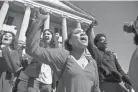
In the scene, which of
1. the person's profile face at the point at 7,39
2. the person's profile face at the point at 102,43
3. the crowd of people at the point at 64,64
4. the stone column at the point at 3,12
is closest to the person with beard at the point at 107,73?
the crowd of people at the point at 64,64

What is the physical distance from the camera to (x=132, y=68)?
194 centimetres

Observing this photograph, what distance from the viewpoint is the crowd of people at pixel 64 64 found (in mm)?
2117

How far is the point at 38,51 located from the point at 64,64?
45cm

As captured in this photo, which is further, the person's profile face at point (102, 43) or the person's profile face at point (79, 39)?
the person's profile face at point (102, 43)


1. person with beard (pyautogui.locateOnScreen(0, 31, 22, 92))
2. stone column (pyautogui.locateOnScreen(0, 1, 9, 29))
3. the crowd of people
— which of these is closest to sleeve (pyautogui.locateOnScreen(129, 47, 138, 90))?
the crowd of people

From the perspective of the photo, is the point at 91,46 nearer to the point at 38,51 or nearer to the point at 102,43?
the point at 102,43

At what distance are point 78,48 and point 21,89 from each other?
1.79 metres

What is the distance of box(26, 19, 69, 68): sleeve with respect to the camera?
2.01 meters

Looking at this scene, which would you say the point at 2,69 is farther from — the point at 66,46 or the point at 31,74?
the point at 66,46

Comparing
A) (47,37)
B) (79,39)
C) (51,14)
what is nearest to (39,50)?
(79,39)

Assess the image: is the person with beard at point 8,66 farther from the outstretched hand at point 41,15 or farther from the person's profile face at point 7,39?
the outstretched hand at point 41,15

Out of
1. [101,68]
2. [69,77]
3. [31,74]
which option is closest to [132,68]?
[69,77]

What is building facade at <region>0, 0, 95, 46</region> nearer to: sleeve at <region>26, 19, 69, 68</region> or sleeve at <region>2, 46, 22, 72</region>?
sleeve at <region>2, 46, 22, 72</region>

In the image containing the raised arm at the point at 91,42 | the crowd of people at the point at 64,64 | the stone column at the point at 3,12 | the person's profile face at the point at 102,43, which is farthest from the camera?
the stone column at the point at 3,12
